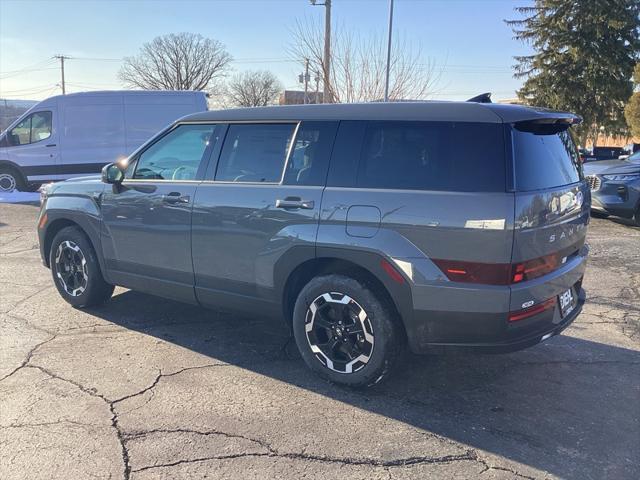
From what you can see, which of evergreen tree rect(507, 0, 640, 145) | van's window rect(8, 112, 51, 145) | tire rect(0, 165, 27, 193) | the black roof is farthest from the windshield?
evergreen tree rect(507, 0, 640, 145)

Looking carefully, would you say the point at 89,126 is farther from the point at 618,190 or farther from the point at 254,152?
the point at 618,190

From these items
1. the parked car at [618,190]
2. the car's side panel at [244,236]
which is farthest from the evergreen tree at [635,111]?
the car's side panel at [244,236]

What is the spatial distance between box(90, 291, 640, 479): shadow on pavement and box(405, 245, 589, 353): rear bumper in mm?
467

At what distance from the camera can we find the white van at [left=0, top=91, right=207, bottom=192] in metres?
13.1

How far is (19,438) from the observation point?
3062 mm

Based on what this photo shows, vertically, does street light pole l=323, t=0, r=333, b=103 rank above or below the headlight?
above

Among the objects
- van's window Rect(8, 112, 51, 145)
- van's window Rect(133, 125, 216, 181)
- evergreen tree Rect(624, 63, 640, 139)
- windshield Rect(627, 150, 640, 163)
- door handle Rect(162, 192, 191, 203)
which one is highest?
evergreen tree Rect(624, 63, 640, 139)

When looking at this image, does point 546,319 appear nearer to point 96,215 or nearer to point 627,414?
point 627,414

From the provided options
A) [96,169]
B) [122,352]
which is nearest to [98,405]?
[122,352]

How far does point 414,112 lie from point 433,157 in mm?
333

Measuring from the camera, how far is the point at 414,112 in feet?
11.2

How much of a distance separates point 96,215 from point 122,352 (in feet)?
4.43

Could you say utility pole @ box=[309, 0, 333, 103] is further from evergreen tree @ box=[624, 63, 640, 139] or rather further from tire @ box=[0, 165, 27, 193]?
evergreen tree @ box=[624, 63, 640, 139]

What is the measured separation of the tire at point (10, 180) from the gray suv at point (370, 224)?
36.0 ft
